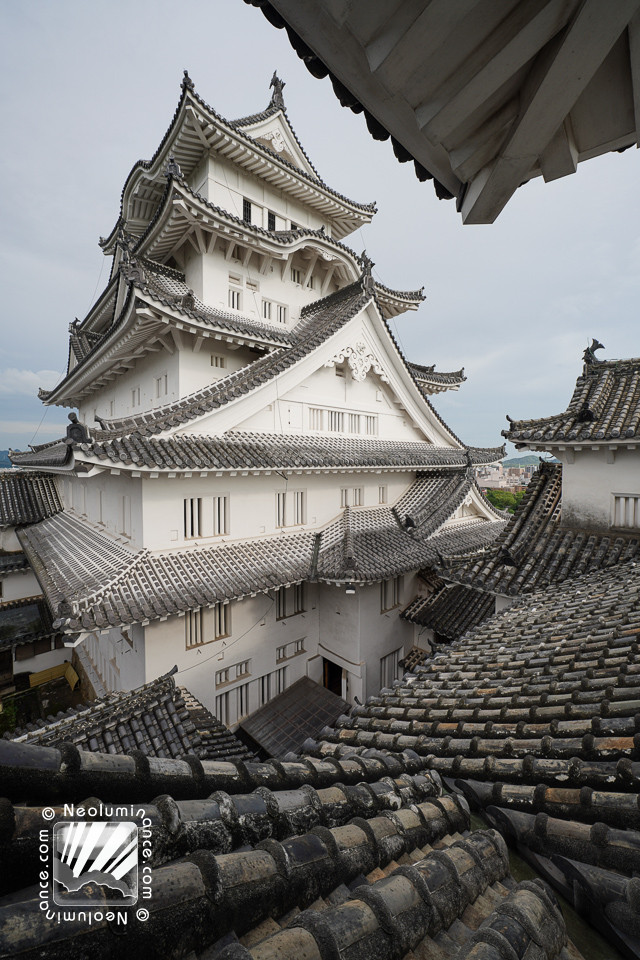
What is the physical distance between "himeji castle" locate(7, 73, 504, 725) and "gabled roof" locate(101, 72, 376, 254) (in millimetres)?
60

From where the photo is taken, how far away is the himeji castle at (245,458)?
8.35m

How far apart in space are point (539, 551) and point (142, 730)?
7745 millimetres

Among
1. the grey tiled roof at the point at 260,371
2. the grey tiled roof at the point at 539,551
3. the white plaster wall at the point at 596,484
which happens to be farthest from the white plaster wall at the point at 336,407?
the white plaster wall at the point at 596,484

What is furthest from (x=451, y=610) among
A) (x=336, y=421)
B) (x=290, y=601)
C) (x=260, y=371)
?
(x=260, y=371)

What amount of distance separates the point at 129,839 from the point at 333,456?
9633 mm

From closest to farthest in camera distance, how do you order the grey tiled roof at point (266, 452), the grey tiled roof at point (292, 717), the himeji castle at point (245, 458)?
the grey tiled roof at point (266, 452)
the himeji castle at point (245, 458)
the grey tiled roof at point (292, 717)

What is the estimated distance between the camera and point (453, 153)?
91.0 inches

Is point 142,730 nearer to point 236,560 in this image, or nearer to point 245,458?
point 236,560

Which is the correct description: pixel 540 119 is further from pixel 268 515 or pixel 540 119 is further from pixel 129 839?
pixel 268 515

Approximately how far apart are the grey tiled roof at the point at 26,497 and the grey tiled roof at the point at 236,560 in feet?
13.3

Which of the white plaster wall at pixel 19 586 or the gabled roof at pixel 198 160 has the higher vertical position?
the gabled roof at pixel 198 160

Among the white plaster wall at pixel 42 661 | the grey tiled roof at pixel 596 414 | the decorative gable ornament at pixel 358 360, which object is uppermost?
the decorative gable ornament at pixel 358 360

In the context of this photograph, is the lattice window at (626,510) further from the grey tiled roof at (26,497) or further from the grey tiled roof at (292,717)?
the grey tiled roof at (26,497)

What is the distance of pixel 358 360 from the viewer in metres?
12.1
